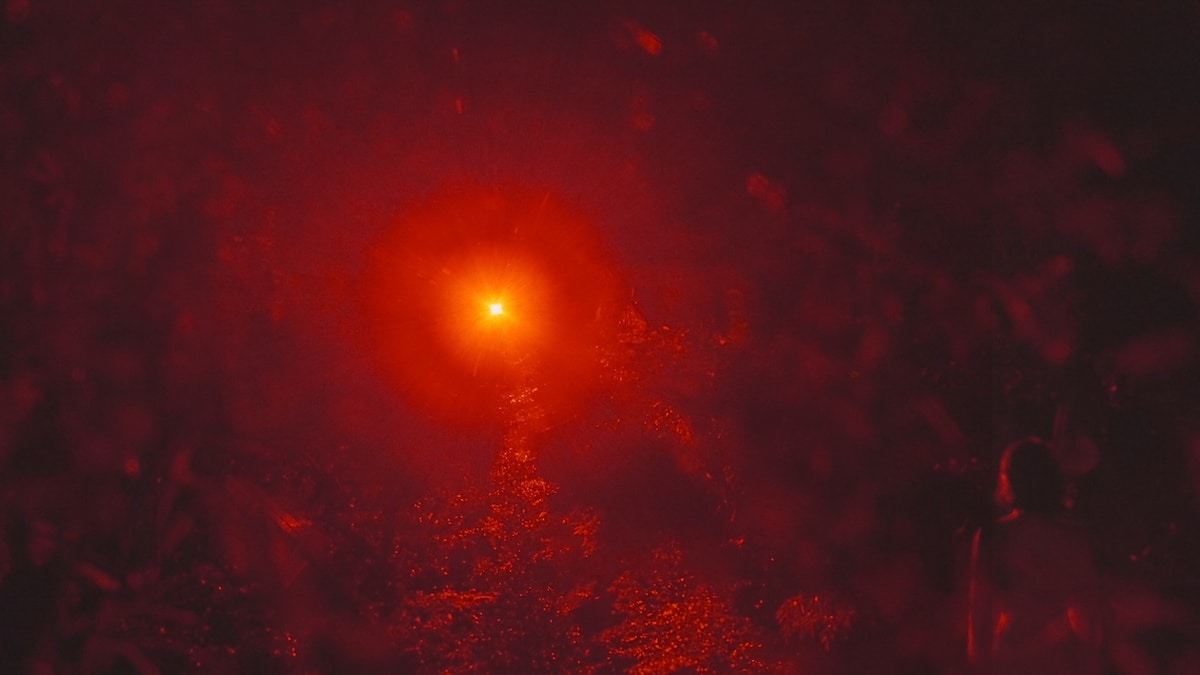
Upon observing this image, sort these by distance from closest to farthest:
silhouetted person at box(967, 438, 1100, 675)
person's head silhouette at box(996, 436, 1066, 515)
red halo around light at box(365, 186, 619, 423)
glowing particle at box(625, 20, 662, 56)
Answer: silhouetted person at box(967, 438, 1100, 675) → person's head silhouette at box(996, 436, 1066, 515) → red halo around light at box(365, 186, 619, 423) → glowing particle at box(625, 20, 662, 56)

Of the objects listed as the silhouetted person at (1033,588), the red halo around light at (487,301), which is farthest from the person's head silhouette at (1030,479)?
the red halo around light at (487,301)

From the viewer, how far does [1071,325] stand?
571 cm

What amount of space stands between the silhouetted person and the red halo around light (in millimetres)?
2518

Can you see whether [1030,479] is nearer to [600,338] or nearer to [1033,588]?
[1033,588]

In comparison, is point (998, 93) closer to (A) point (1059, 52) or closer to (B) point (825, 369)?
(A) point (1059, 52)

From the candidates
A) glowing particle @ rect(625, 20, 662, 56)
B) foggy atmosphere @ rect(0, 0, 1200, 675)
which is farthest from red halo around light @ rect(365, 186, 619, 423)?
glowing particle @ rect(625, 20, 662, 56)

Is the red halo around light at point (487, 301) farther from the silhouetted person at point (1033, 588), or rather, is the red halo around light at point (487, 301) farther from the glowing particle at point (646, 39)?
the silhouetted person at point (1033, 588)

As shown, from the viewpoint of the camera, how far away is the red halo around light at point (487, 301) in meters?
6.03

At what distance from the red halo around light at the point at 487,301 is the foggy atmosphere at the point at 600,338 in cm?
2

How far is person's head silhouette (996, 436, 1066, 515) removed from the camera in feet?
16.8

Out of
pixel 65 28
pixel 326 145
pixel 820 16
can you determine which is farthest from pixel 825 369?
pixel 65 28

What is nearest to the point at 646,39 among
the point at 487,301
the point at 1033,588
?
the point at 487,301

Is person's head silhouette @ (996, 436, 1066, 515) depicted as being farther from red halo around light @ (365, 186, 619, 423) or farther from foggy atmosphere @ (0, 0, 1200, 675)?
red halo around light @ (365, 186, 619, 423)

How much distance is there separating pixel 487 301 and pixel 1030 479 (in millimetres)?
3462
